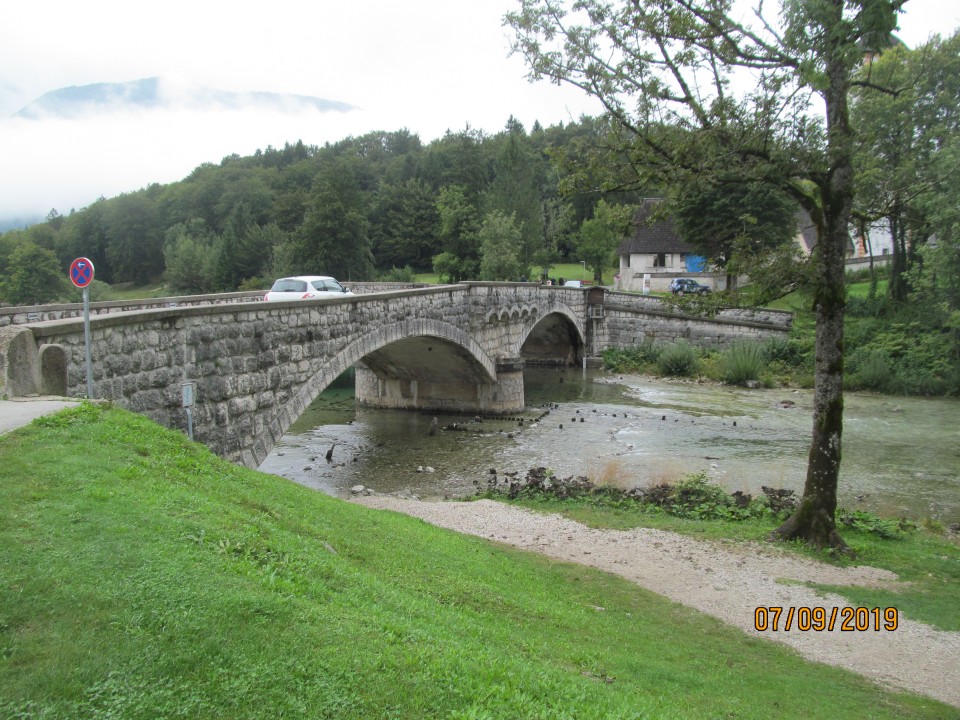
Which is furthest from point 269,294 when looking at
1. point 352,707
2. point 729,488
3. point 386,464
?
point 352,707

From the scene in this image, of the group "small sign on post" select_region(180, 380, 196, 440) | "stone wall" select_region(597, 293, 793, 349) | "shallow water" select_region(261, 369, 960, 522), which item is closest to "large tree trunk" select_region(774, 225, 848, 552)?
"shallow water" select_region(261, 369, 960, 522)

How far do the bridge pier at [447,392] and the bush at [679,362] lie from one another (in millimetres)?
11933

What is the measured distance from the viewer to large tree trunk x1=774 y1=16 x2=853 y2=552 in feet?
39.3

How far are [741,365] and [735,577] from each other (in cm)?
2701

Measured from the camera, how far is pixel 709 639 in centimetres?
866

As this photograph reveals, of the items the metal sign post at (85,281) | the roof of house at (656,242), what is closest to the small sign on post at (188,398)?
the metal sign post at (85,281)

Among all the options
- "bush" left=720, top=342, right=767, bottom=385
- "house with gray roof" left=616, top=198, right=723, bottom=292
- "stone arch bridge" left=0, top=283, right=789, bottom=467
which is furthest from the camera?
"house with gray roof" left=616, top=198, right=723, bottom=292

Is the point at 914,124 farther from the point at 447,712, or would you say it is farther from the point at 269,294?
the point at 447,712

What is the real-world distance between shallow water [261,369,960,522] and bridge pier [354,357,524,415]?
907 millimetres

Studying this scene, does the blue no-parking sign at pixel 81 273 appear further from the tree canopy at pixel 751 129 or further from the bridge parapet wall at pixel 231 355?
the tree canopy at pixel 751 129

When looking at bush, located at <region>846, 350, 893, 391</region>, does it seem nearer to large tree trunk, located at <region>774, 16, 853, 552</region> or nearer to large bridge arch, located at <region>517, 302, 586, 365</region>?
large bridge arch, located at <region>517, 302, 586, 365</region>

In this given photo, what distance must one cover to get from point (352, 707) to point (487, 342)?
26.0 meters

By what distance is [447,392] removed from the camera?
31359 mm
